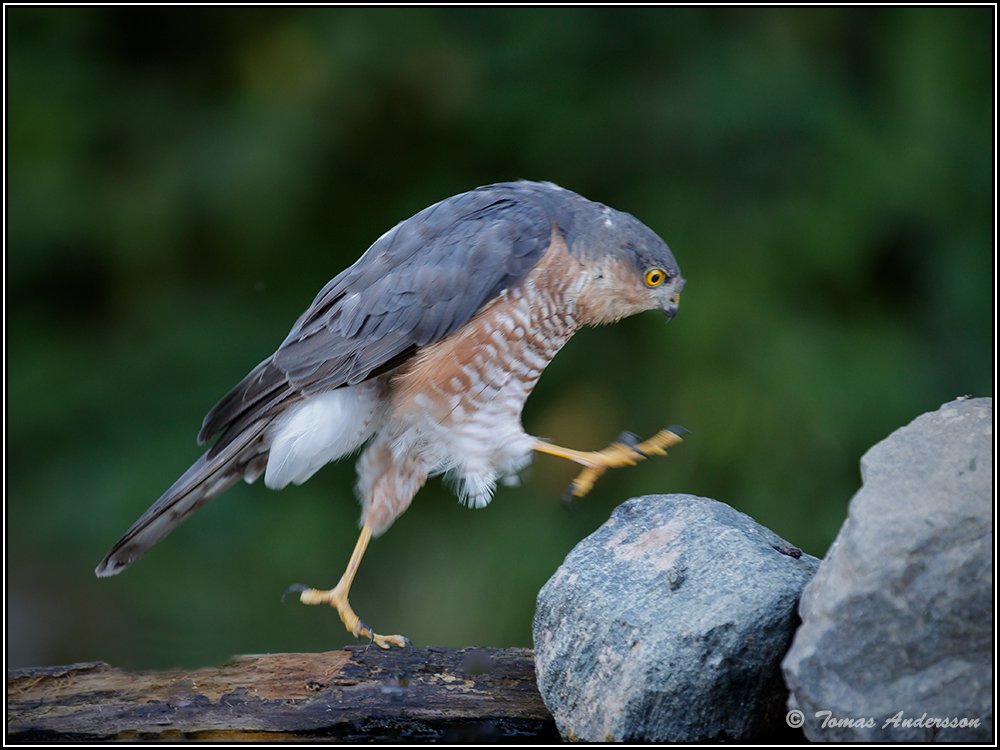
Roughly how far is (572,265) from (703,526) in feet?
3.43

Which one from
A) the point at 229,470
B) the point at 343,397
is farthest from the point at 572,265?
the point at 229,470

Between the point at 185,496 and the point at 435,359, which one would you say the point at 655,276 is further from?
the point at 185,496

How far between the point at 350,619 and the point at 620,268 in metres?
1.42

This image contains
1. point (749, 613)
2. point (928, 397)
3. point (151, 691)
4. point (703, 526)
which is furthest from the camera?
point (928, 397)

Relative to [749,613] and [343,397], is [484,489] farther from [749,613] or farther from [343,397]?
[749,613]

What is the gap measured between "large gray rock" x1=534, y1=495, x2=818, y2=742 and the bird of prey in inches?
22.4

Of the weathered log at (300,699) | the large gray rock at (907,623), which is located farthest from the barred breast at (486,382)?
the large gray rock at (907,623)

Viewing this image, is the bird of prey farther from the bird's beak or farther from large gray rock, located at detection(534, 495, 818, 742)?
large gray rock, located at detection(534, 495, 818, 742)

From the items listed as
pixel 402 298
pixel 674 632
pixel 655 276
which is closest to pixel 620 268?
pixel 655 276

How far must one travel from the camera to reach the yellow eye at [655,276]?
359 centimetres

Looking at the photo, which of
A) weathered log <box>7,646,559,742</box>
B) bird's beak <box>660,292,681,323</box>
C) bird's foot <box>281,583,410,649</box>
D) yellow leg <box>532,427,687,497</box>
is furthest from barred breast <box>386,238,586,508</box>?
weathered log <box>7,646,559,742</box>

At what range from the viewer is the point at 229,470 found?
11.9 ft

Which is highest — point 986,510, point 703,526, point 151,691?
point 986,510

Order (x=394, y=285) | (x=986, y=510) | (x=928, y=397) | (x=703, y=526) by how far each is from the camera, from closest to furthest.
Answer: (x=986, y=510) → (x=703, y=526) → (x=394, y=285) → (x=928, y=397)
